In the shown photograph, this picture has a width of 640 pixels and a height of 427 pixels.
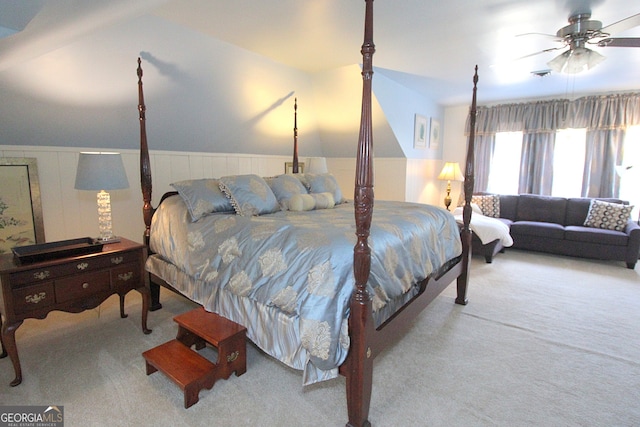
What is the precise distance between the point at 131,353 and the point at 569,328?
3269 millimetres

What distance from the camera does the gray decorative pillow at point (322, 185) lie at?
340 centimetres

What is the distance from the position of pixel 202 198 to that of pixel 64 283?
3.31 ft

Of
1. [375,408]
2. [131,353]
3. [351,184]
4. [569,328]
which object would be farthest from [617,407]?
[351,184]

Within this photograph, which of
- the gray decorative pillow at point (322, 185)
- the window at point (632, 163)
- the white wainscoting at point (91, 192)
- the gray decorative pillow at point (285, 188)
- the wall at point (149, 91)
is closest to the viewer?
the wall at point (149, 91)

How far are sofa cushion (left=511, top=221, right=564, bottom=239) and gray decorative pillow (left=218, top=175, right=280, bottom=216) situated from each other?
380 cm

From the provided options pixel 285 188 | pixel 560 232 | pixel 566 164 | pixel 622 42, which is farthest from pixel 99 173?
pixel 566 164

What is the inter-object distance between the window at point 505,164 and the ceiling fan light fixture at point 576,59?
Result: 302cm

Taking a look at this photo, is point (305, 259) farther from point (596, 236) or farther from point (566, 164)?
point (566, 164)

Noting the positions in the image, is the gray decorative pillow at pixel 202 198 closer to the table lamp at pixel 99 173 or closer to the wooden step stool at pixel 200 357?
the table lamp at pixel 99 173

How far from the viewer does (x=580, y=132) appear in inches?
199

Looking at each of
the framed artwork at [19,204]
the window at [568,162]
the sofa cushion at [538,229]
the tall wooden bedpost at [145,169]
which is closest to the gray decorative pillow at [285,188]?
the tall wooden bedpost at [145,169]

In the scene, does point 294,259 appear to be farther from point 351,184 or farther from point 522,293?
point 351,184

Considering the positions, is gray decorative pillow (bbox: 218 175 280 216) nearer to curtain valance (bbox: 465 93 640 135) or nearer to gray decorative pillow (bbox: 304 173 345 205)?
gray decorative pillow (bbox: 304 173 345 205)

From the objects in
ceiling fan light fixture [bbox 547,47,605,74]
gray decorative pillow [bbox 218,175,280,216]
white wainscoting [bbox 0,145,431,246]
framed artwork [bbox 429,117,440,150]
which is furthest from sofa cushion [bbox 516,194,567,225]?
gray decorative pillow [bbox 218,175,280,216]
